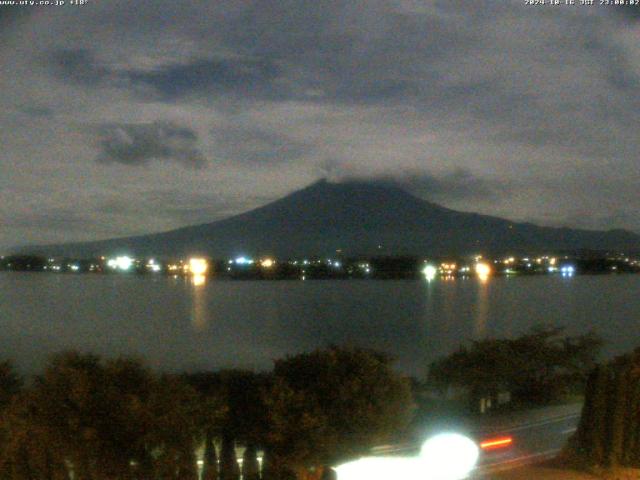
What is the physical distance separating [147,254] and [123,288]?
4959 centimetres

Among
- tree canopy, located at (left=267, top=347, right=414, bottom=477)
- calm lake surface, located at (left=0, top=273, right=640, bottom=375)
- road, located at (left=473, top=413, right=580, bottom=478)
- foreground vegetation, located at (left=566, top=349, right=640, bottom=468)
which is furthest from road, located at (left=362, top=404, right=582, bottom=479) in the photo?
calm lake surface, located at (left=0, top=273, right=640, bottom=375)

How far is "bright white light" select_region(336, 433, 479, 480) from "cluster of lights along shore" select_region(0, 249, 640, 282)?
260 feet

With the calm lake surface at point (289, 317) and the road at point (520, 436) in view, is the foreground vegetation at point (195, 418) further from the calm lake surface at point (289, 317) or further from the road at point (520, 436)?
the calm lake surface at point (289, 317)

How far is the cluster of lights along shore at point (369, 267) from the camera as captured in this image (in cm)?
9188

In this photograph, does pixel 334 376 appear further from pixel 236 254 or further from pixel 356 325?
pixel 236 254

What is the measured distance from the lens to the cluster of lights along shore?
9188 centimetres

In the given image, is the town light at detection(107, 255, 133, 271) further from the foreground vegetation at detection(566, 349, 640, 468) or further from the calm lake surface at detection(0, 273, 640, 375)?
the foreground vegetation at detection(566, 349, 640, 468)

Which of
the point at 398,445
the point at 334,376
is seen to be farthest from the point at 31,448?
the point at 398,445

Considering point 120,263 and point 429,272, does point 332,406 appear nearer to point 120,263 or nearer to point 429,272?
point 429,272

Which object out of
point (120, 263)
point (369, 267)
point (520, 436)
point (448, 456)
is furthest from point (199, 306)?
point (448, 456)

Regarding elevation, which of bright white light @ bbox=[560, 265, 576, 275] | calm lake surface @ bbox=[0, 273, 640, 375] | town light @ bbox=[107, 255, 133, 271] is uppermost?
town light @ bbox=[107, 255, 133, 271]

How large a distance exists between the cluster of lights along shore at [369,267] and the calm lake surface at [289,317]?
3048mm

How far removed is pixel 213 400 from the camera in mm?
8398

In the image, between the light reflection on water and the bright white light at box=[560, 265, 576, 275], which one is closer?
the light reflection on water
